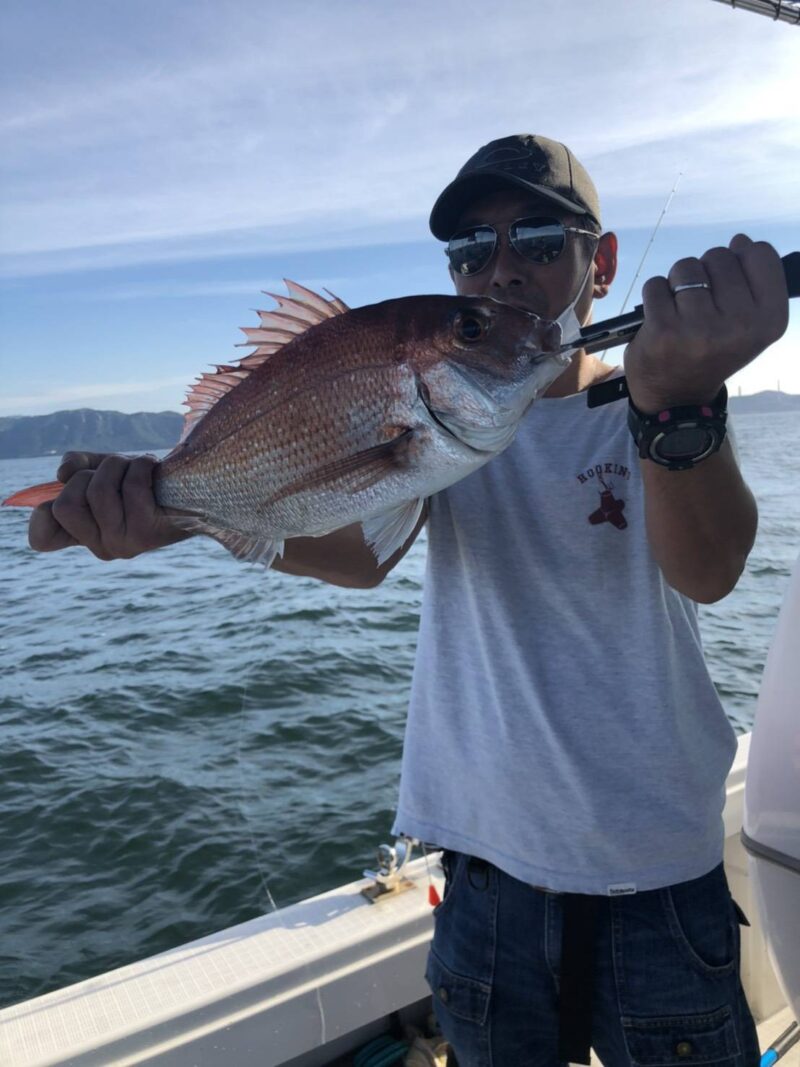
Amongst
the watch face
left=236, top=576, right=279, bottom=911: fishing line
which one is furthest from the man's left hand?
left=236, top=576, right=279, bottom=911: fishing line

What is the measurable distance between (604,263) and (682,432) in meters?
0.97

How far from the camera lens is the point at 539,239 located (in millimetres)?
1982

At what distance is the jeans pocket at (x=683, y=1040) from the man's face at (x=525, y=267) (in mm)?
1670

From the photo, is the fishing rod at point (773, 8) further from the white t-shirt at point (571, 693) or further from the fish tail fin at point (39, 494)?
the fish tail fin at point (39, 494)

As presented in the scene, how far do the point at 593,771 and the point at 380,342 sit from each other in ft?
3.51

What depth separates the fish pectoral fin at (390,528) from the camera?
1629mm

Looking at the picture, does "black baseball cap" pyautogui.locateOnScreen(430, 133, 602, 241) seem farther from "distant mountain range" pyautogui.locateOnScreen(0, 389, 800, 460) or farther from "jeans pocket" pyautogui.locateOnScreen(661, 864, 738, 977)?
"distant mountain range" pyautogui.locateOnScreen(0, 389, 800, 460)

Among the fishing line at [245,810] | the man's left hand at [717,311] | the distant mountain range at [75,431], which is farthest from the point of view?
the distant mountain range at [75,431]

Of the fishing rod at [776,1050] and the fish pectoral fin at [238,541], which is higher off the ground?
the fish pectoral fin at [238,541]

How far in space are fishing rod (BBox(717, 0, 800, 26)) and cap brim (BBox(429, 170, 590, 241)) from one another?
223 cm

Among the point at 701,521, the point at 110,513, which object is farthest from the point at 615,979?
the point at 110,513

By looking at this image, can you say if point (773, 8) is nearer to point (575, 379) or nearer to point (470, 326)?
point (575, 379)

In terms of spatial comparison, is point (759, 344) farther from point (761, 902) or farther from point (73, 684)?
point (73, 684)

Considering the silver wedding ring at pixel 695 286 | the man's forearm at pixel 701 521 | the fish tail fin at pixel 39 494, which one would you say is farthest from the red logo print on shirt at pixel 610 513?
the fish tail fin at pixel 39 494
